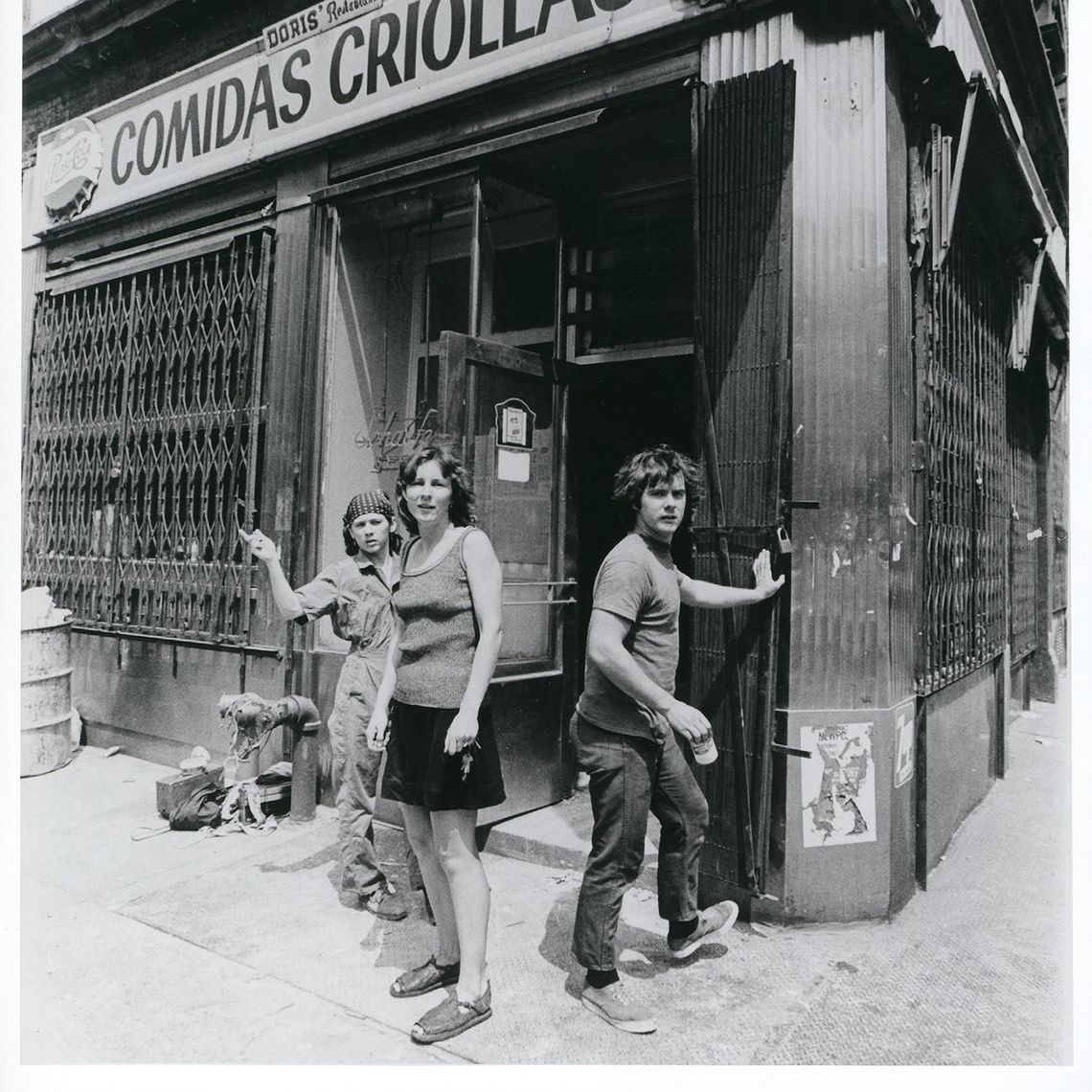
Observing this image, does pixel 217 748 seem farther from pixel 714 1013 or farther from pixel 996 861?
pixel 996 861

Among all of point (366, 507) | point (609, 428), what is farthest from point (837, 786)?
point (609, 428)

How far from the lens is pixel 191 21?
6.79 metres

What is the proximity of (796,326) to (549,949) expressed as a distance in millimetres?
2902

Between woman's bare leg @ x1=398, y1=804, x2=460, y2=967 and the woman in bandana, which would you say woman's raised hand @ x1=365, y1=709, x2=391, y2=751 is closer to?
woman's bare leg @ x1=398, y1=804, x2=460, y2=967

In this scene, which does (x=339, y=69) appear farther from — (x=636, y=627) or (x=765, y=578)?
(x=636, y=627)

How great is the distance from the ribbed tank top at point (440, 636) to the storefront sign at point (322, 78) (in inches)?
123

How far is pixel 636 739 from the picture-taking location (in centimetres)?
314

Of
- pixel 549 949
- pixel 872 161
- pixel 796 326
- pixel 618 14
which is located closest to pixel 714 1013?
pixel 549 949

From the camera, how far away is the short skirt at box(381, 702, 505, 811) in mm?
2986

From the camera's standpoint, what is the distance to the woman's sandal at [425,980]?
127 inches

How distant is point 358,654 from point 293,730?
1.35 meters

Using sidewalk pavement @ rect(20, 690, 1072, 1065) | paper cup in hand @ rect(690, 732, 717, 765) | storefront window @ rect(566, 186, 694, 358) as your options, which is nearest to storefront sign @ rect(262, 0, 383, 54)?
storefront window @ rect(566, 186, 694, 358)

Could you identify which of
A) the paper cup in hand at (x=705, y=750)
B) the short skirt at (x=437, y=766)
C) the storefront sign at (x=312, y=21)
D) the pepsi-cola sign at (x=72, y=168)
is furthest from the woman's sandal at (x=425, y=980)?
the pepsi-cola sign at (x=72, y=168)

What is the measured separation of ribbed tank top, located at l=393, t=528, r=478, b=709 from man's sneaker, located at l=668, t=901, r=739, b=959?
1379mm
